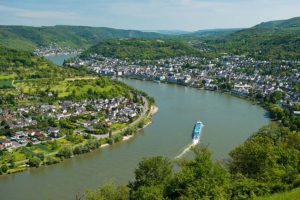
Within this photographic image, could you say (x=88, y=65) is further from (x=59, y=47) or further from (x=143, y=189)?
(x=143, y=189)

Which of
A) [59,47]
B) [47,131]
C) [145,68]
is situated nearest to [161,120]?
[47,131]

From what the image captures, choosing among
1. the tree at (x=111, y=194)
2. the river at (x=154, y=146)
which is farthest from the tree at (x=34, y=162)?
the tree at (x=111, y=194)

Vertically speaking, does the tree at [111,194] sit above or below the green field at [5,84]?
above

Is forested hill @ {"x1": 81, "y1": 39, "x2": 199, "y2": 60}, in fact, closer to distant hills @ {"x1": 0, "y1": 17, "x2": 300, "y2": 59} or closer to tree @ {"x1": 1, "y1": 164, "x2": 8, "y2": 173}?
distant hills @ {"x1": 0, "y1": 17, "x2": 300, "y2": 59}

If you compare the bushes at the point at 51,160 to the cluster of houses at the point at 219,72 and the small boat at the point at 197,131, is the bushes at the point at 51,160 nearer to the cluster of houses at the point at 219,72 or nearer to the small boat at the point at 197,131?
the small boat at the point at 197,131

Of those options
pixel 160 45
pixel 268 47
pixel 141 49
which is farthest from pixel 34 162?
pixel 160 45

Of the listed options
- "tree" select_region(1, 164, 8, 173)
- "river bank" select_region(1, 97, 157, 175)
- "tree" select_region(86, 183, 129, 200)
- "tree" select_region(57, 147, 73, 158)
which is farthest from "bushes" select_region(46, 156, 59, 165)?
"tree" select_region(86, 183, 129, 200)
